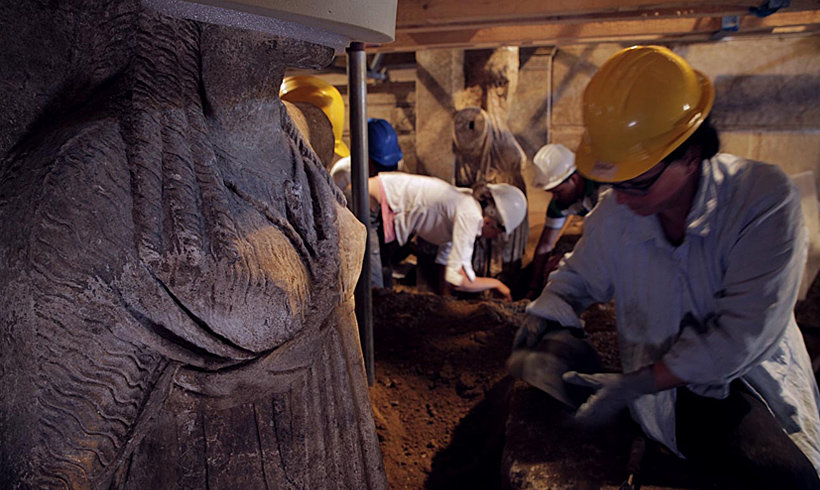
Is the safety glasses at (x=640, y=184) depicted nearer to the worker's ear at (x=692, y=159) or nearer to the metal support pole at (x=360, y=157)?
the worker's ear at (x=692, y=159)

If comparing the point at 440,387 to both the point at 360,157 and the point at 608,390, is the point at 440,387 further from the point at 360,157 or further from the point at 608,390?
the point at 360,157

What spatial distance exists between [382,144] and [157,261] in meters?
3.84

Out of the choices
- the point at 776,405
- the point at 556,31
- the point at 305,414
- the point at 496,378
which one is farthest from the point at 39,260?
the point at 556,31

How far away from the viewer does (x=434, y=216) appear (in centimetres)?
513

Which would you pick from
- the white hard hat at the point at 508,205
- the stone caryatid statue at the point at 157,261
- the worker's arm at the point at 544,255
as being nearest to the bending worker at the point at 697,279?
the stone caryatid statue at the point at 157,261

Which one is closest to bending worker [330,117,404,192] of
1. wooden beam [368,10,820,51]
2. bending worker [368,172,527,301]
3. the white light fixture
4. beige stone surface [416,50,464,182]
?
bending worker [368,172,527,301]

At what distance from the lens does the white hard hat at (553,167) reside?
561 cm

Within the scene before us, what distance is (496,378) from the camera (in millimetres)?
3162

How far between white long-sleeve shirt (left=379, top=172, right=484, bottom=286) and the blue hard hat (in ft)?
0.66

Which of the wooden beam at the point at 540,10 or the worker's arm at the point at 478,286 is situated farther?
the worker's arm at the point at 478,286

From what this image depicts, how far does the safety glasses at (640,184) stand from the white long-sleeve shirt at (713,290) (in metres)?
0.16

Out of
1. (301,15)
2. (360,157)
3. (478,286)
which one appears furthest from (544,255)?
(301,15)

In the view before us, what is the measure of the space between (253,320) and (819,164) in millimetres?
8782

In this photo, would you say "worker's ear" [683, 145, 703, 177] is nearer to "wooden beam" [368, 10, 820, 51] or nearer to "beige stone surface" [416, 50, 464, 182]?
"wooden beam" [368, 10, 820, 51]
